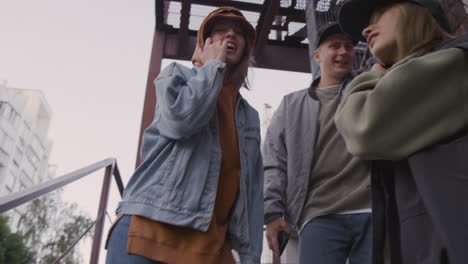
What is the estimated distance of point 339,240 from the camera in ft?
5.86

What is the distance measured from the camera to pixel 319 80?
2.44 metres

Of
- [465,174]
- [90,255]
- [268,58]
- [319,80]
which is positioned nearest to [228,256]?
[465,174]

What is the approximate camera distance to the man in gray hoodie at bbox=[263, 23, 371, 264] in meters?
1.79

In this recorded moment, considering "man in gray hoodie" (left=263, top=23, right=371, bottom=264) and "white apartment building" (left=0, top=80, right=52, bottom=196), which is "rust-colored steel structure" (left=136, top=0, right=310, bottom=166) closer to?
"man in gray hoodie" (left=263, top=23, right=371, bottom=264)

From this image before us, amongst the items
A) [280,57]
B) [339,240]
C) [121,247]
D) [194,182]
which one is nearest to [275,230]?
[339,240]

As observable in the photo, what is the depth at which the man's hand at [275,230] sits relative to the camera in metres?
1.86

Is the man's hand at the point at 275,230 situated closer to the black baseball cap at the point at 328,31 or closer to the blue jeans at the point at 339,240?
the blue jeans at the point at 339,240

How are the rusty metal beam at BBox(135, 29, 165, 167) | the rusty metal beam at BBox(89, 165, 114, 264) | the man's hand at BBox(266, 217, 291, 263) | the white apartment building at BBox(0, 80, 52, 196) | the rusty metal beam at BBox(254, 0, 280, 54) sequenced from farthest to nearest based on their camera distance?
the white apartment building at BBox(0, 80, 52, 196), the rusty metal beam at BBox(254, 0, 280, 54), the rusty metal beam at BBox(135, 29, 165, 167), the rusty metal beam at BBox(89, 165, 114, 264), the man's hand at BBox(266, 217, 291, 263)

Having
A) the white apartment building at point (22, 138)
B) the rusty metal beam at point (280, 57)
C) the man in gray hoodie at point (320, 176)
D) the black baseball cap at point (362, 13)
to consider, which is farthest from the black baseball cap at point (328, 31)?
the white apartment building at point (22, 138)

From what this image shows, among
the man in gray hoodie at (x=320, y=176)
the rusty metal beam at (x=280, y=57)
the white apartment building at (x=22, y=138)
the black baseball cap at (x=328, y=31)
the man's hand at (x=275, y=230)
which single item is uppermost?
the white apartment building at (x=22, y=138)

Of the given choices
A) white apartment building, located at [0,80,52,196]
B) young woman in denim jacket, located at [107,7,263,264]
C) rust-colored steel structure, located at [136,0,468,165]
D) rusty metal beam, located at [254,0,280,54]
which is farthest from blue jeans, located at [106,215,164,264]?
white apartment building, located at [0,80,52,196]

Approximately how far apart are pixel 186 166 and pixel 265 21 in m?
2.96

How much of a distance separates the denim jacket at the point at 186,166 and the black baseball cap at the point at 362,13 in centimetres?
52

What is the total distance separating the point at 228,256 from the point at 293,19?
3.42 meters
